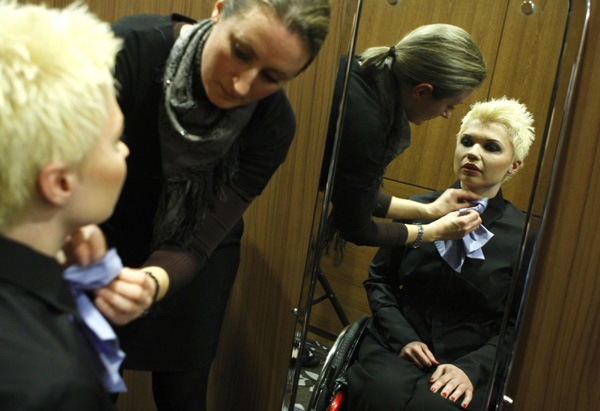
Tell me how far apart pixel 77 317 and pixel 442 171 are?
0.67 m

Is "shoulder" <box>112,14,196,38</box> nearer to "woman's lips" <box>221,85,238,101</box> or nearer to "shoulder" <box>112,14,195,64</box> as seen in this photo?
"shoulder" <box>112,14,195,64</box>

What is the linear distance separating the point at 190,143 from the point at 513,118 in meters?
0.56

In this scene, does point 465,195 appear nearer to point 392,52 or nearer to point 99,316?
point 392,52

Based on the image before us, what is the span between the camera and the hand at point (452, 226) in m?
0.93

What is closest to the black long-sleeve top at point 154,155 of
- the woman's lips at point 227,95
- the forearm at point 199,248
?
the forearm at point 199,248

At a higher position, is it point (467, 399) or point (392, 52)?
point (392, 52)

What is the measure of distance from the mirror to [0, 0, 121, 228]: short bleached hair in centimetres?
58

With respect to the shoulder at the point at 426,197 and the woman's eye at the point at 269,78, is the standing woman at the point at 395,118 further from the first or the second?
the woman's eye at the point at 269,78

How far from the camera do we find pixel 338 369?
42.7 inches

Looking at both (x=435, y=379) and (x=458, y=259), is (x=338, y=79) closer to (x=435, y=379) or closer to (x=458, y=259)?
(x=458, y=259)

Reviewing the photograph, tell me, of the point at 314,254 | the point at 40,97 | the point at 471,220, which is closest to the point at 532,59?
the point at 471,220

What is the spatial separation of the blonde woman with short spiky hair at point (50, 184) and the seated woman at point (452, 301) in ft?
2.00

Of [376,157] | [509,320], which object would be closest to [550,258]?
[509,320]

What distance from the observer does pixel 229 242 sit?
3.49 ft
